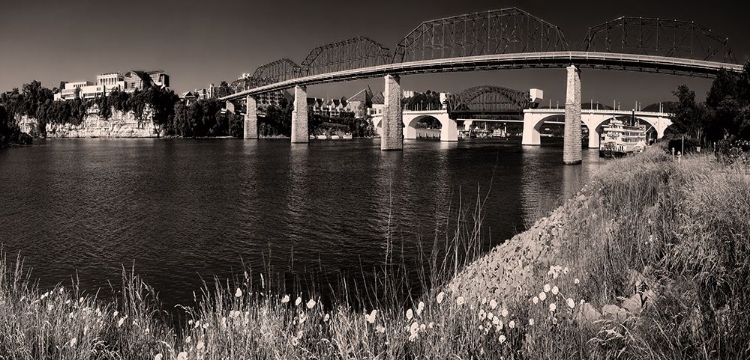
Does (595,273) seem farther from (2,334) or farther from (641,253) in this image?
(2,334)

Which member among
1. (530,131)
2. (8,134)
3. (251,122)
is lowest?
(8,134)

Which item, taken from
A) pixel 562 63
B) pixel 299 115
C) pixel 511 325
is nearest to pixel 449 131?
pixel 299 115

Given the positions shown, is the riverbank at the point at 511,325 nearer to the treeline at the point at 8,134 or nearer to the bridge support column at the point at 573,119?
the bridge support column at the point at 573,119

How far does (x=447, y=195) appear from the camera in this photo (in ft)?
122

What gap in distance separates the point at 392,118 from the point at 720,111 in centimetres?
7658

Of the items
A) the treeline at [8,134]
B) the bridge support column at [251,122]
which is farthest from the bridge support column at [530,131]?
the treeline at [8,134]

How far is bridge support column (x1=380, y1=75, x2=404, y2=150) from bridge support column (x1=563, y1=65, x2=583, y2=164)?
3772cm

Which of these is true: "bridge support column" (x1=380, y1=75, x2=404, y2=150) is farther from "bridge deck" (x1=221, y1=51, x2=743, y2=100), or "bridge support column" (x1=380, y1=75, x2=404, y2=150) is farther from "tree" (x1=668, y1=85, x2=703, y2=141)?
"tree" (x1=668, y1=85, x2=703, y2=141)

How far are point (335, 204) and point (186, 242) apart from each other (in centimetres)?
1228

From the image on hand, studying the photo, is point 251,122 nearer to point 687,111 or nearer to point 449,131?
point 449,131

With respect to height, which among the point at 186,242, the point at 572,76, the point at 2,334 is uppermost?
the point at 572,76

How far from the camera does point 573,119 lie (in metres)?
77.3

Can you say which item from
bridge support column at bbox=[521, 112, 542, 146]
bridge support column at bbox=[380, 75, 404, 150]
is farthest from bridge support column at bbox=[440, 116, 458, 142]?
bridge support column at bbox=[380, 75, 404, 150]

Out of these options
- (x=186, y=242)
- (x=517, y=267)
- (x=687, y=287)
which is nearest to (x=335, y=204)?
(x=186, y=242)
